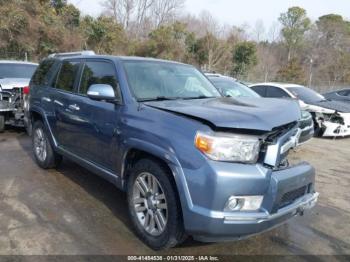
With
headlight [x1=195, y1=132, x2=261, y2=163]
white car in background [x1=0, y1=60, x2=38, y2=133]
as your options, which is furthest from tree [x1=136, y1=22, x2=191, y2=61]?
headlight [x1=195, y1=132, x2=261, y2=163]

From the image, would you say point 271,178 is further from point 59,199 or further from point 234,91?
point 234,91

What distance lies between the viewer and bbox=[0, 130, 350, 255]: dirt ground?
3625mm

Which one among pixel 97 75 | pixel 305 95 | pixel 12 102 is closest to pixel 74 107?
pixel 97 75

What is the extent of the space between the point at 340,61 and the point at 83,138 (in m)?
39.8

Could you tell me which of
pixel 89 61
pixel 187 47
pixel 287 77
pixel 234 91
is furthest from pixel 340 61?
pixel 89 61

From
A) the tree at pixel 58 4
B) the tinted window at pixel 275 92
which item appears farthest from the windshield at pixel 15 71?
the tree at pixel 58 4

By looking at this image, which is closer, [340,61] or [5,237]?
[5,237]

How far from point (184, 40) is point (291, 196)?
29.5 m

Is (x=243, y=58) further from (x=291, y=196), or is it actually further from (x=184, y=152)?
(x=184, y=152)

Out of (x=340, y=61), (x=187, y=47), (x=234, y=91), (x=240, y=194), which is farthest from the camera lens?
(x=340, y=61)

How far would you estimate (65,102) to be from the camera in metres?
5.01

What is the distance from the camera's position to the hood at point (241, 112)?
3.08 m

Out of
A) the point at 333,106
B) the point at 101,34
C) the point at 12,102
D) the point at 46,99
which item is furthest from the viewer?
the point at 101,34

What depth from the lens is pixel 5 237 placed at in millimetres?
3730
